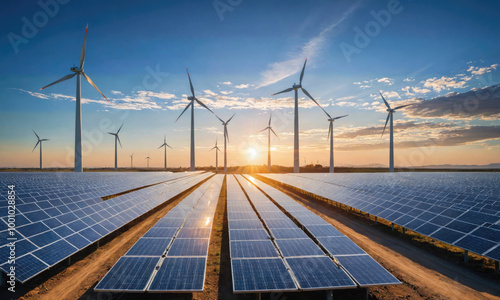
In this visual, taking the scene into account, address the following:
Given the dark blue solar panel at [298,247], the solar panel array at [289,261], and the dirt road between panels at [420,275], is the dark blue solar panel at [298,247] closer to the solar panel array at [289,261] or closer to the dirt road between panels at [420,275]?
Answer: the solar panel array at [289,261]

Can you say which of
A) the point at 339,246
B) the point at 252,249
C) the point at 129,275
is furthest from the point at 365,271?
the point at 129,275

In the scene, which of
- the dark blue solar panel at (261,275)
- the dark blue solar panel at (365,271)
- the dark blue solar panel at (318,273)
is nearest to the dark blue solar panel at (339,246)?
the dark blue solar panel at (365,271)

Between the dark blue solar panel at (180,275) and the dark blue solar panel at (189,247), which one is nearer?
the dark blue solar panel at (180,275)

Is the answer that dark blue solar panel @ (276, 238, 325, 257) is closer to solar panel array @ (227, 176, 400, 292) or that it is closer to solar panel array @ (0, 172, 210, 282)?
solar panel array @ (227, 176, 400, 292)

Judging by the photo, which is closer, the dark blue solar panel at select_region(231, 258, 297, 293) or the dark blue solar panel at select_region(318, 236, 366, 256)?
the dark blue solar panel at select_region(231, 258, 297, 293)

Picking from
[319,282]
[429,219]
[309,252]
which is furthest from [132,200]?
[429,219]

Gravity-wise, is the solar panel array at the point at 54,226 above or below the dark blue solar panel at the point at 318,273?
above

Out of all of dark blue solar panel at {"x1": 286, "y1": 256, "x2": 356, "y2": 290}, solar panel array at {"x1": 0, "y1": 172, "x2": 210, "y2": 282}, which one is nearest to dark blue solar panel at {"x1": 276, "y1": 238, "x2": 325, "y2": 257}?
dark blue solar panel at {"x1": 286, "y1": 256, "x2": 356, "y2": 290}

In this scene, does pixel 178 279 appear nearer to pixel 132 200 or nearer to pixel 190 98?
pixel 132 200
